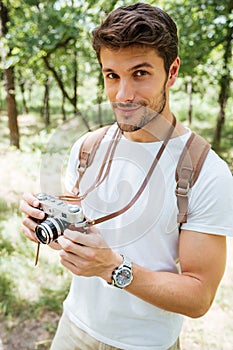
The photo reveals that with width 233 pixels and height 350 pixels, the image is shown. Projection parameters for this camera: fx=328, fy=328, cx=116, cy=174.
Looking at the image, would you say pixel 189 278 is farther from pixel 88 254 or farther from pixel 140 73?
pixel 140 73

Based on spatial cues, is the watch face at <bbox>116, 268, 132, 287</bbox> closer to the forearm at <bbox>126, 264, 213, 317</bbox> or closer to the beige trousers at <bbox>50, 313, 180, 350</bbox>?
the forearm at <bbox>126, 264, 213, 317</bbox>

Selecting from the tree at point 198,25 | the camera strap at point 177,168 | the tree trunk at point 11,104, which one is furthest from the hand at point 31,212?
the tree trunk at point 11,104

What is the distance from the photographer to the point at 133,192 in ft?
4.34

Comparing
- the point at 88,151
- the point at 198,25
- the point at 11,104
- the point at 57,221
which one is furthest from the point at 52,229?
the point at 11,104

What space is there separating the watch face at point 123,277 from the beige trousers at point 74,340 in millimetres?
470

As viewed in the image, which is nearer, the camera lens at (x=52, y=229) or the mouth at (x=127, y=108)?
the camera lens at (x=52, y=229)

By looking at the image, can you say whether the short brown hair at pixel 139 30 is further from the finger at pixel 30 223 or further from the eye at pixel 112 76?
the finger at pixel 30 223

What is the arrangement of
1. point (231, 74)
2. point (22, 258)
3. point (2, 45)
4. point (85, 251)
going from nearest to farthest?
point (85, 251) → point (22, 258) → point (2, 45) → point (231, 74)

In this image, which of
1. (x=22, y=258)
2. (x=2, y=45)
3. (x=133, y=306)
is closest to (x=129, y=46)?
(x=133, y=306)

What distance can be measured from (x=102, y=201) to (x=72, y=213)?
1.05 ft

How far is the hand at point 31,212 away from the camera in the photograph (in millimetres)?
1151

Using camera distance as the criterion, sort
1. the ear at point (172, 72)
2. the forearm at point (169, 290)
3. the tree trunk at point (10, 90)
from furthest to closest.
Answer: the tree trunk at point (10, 90) → the ear at point (172, 72) → the forearm at point (169, 290)

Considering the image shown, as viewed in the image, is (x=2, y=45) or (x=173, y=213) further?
(x=2, y=45)

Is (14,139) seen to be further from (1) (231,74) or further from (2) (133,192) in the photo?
(2) (133,192)
